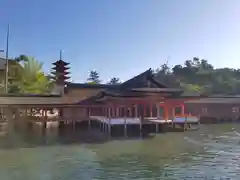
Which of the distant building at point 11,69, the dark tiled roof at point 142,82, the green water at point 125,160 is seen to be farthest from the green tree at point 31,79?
the green water at point 125,160

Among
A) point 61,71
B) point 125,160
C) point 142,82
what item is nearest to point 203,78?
point 61,71

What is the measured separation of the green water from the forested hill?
42568mm

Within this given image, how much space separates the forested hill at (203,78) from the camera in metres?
65.6

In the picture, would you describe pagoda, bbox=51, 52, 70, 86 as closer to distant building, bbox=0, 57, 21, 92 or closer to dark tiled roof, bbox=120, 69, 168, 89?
distant building, bbox=0, 57, 21, 92

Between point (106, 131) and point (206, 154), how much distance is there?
10.1m

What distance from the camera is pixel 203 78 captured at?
245 ft

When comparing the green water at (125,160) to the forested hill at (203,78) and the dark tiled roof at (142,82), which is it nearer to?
the dark tiled roof at (142,82)

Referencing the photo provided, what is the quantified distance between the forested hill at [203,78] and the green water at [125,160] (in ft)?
140

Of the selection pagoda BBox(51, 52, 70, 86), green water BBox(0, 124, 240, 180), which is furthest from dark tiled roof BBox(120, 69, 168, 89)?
pagoda BBox(51, 52, 70, 86)

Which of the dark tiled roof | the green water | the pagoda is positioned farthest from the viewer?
the pagoda

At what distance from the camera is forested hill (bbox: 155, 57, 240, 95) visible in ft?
215

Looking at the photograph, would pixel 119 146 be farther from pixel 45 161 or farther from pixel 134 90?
pixel 134 90

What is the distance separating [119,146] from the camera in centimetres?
1916

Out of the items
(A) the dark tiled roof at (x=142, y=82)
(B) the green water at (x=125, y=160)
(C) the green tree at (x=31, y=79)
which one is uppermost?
(C) the green tree at (x=31, y=79)
